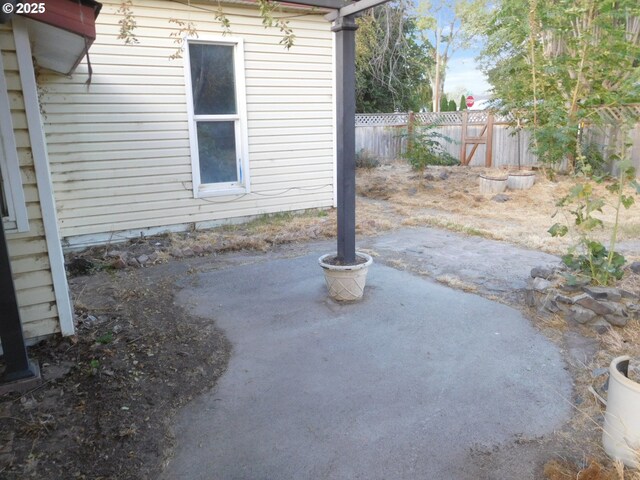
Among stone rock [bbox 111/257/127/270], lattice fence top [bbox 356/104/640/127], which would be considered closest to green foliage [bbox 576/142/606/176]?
lattice fence top [bbox 356/104/640/127]

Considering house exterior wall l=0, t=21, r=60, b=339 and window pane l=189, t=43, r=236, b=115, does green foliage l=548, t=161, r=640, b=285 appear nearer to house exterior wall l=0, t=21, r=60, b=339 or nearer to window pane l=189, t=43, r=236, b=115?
house exterior wall l=0, t=21, r=60, b=339

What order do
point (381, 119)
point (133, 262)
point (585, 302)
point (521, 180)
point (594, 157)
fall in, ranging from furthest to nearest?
point (381, 119), point (594, 157), point (521, 180), point (133, 262), point (585, 302)

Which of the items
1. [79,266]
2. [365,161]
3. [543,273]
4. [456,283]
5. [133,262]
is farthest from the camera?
[365,161]

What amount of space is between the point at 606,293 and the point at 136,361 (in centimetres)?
331

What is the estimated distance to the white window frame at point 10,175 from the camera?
2617mm

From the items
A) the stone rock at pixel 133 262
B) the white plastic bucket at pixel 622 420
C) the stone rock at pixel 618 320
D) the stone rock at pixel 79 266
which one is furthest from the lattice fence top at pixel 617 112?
the stone rock at pixel 79 266

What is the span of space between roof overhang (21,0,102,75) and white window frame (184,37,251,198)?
6.69 ft

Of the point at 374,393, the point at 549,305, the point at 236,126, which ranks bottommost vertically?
the point at 374,393

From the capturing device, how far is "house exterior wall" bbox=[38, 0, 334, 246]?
5285mm

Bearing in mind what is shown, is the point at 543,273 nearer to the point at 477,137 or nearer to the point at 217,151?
the point at 217,151

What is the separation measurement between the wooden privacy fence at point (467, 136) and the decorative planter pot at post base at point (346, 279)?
23.7 feet

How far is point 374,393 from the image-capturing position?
8.48 feet

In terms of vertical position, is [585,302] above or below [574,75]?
below

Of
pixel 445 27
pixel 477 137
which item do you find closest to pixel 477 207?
pixel 477 137
